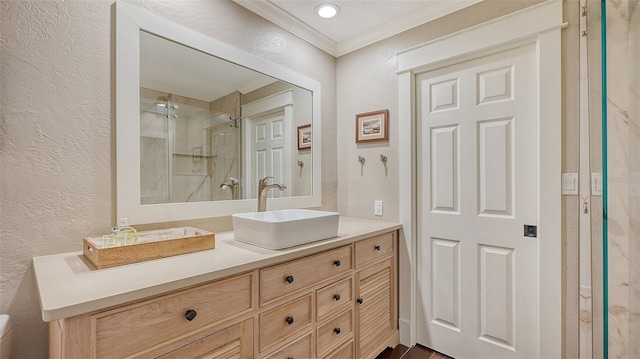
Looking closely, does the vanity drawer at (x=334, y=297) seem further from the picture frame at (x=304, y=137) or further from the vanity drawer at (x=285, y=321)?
the picture frame at (x=304, y=137)

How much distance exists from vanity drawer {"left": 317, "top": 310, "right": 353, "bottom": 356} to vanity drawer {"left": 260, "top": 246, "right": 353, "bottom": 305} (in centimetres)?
24

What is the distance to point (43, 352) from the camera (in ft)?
3.79

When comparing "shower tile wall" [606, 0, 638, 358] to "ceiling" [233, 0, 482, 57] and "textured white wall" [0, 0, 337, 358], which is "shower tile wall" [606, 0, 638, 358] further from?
"textured white wall" [0, 0, 337, 358]

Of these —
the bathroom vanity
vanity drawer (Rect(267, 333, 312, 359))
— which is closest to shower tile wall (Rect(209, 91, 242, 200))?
the bathroom vanity

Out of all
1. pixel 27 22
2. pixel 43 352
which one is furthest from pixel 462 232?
pixel 27 22

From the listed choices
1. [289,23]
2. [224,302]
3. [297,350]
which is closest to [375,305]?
[297,350]

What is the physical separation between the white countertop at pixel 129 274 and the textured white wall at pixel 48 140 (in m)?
0.10

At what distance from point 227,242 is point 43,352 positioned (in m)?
0.77

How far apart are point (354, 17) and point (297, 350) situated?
2046mm

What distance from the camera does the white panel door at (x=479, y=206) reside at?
168cm

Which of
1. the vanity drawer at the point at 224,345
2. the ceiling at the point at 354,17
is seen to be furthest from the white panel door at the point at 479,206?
the vanity drawer at the point at 224,345

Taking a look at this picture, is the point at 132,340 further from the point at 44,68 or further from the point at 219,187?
the point at 44,68

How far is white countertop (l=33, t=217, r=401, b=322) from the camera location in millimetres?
792

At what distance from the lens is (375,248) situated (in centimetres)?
187
